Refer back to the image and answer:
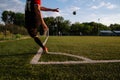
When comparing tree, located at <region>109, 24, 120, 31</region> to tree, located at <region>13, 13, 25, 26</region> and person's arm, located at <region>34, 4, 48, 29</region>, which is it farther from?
person's arm, located at <region>34, 4, 48, 29</region>

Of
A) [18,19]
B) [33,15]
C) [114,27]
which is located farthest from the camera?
[114,27]

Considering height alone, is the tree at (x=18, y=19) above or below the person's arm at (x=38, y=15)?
above

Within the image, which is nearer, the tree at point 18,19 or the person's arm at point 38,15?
the person's arm at point 38,15

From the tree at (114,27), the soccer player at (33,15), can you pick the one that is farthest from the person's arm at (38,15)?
the tree at (114,27)

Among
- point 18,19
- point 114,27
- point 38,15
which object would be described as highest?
point 18,19

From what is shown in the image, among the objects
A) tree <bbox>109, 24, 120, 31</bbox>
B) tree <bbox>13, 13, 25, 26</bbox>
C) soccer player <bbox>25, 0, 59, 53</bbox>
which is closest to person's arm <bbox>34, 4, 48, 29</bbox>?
soccer player <bbox>25, 0, 59, 53</bbox>

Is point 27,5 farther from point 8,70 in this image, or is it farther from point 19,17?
point 19,17

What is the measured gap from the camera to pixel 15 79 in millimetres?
3133

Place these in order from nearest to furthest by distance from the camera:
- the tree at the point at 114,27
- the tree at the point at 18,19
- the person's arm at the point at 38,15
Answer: the person's arm at the point at 38,15, the tree at the point at 18,19, the tree at the point at 114,27

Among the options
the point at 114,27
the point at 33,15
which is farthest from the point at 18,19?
the point at 33,15

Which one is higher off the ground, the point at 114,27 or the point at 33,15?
the point at 33,15

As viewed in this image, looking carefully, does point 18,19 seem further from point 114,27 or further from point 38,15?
point 38,15

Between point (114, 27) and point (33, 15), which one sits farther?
point (114, 27)

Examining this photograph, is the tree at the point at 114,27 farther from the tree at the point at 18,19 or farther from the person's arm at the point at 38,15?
the person's arm at the point at 38,15
